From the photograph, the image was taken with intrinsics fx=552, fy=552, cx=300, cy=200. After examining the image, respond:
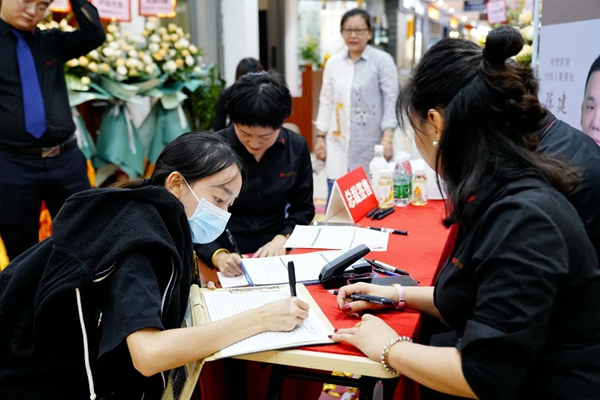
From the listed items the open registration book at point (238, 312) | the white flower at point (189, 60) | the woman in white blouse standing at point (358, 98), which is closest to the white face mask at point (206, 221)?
the open registration book at point (238, 312)

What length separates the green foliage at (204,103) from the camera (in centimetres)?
426

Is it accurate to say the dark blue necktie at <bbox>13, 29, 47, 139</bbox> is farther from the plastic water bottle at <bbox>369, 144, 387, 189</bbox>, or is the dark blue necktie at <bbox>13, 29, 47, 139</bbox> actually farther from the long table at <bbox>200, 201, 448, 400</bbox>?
the plastic water bottle at <bbox>369, 144, 387, 189</bbox>

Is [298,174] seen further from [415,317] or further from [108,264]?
[108,264]

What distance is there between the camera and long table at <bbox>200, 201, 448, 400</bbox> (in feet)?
3.85

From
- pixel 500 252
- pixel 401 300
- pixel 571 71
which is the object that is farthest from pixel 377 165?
pixel 500 252

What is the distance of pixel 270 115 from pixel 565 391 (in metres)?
1.41

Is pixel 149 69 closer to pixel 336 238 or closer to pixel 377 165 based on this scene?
pixel 377 165

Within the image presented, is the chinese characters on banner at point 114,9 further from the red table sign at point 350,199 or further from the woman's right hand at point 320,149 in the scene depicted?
the red table sign at point 350,199

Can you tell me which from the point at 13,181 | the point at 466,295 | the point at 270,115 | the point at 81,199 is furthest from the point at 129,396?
the point at 13,181

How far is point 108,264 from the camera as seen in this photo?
1124mm

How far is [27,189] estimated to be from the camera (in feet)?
9.05

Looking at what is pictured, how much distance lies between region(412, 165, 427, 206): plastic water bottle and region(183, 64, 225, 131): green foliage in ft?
7.00

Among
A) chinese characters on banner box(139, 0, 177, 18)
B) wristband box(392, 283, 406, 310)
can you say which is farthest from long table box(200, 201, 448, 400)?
chinese characters on banner box(139, 0, 177, 18)

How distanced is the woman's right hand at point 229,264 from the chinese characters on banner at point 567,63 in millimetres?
1248
